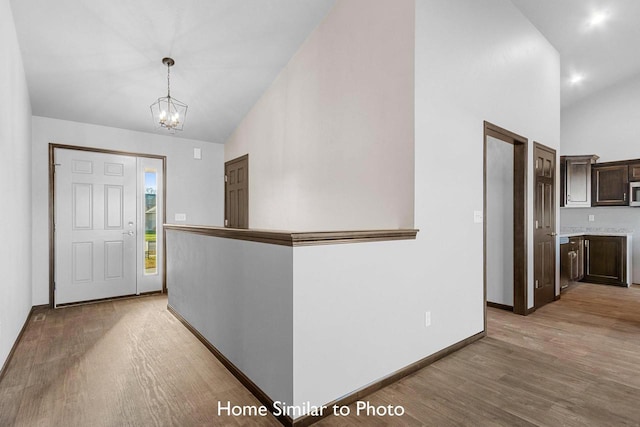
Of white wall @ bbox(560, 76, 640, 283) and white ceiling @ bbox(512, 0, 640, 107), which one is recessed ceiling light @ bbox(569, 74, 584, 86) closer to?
white ceiling @ bbox(512, 0, 640, 107)

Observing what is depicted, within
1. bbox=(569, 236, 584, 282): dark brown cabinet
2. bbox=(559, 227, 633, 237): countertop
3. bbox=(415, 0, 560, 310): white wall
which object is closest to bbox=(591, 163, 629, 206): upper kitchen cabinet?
bbox=(559, 227, 633, 237): countertop

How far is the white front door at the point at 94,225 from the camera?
171 inches

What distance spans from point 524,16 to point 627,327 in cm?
363

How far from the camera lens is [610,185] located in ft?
19.0

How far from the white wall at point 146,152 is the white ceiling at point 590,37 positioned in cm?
481

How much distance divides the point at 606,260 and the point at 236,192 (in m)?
6.34

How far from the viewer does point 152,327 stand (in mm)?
3520

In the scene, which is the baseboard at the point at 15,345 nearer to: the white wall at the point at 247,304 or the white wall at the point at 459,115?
the white wall at the point at 247,304

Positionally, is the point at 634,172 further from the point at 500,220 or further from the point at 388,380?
the point at 388,380

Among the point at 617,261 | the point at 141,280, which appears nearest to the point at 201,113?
the point at 141,280

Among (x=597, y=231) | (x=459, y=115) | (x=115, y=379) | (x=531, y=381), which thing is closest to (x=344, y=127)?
(x=459, y=115)

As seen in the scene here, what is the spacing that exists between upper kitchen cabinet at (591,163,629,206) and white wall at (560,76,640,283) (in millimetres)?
198

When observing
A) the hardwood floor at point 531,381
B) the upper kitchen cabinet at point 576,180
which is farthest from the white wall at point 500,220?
the upper kitchen cabinet at point 576,180

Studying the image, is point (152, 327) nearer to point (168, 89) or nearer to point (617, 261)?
point (168, 89)
